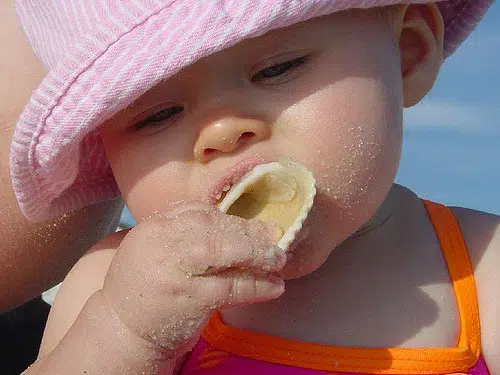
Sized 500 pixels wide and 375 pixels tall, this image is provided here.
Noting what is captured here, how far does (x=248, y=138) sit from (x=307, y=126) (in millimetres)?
89

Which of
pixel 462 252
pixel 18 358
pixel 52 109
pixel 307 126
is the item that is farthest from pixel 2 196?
pixel 462 252

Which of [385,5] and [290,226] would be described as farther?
[385,5]

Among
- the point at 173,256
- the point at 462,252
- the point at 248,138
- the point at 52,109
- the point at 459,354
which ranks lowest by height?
the point at 459,354

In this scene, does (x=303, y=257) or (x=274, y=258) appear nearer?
(x=274, y=258)

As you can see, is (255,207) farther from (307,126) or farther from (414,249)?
(414,249)

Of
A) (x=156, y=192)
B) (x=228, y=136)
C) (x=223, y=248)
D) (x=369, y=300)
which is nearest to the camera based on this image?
(x=223, y=248)

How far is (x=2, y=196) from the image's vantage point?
173 centimetres

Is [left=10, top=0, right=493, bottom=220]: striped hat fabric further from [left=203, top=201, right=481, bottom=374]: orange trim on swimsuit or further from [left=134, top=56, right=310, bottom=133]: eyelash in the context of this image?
[left=203, top=201, right=481, bottom=374]: orange trim on swimsuit

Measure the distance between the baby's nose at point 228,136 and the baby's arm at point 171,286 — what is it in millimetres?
105

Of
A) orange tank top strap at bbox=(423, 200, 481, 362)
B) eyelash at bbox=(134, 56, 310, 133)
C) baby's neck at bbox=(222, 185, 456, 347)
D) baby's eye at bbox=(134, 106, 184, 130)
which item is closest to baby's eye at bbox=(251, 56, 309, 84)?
eyelash at bbox=(134, 56, 310, 133)

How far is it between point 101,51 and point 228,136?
0.23 m

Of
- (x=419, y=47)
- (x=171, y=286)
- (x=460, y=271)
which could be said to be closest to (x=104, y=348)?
(x=171, y=286)

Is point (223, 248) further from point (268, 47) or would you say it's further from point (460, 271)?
point (460, 271)

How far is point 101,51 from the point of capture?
127cm
